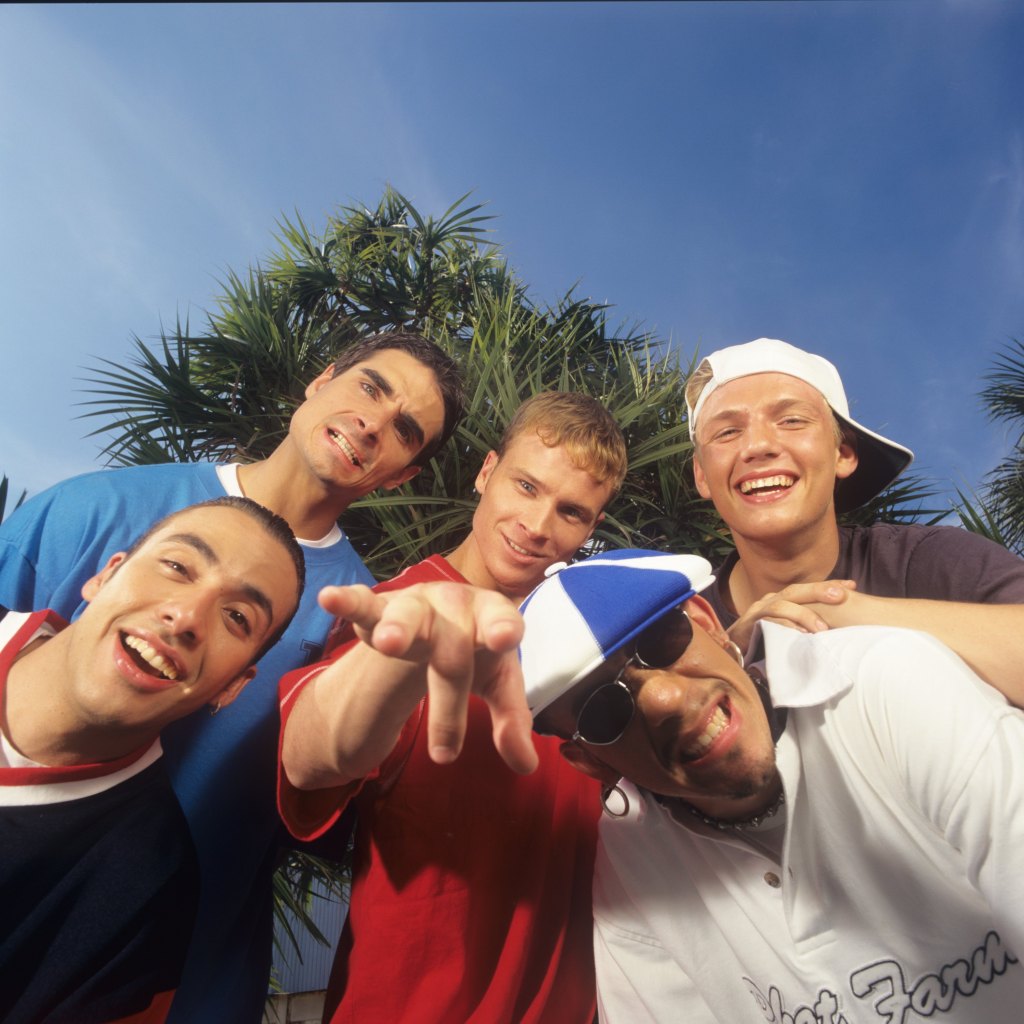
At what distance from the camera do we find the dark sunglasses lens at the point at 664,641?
110 cm

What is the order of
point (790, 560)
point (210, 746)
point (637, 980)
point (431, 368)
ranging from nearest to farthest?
1. point (637, 980)
2. point (210, 746)
3. point (790, 560)
4. point (431, 368)

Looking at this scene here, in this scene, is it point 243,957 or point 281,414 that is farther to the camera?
point 281,414

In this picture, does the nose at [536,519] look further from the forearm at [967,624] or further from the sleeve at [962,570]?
the sleeve at [962,570]

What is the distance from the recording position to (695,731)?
41.8 inches

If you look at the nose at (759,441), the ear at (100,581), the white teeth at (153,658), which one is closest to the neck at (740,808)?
the nose at (759,441)

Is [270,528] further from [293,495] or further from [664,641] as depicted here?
[664,641]

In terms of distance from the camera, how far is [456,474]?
3.29 meters

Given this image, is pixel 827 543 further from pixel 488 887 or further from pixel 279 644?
pixel 279 644

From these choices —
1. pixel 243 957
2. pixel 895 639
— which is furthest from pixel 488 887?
pixel 895 639

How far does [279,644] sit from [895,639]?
3.87ft

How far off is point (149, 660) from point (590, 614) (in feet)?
2.30

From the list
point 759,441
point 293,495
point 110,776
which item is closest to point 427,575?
point 293,495

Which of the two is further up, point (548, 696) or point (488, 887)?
point (548, 696)

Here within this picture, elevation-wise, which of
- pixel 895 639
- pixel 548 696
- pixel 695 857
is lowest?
pixel 695 857
